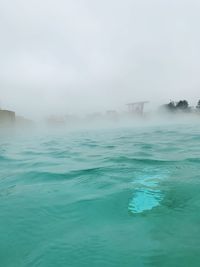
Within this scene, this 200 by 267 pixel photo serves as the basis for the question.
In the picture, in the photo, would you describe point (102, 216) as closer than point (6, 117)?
Yes

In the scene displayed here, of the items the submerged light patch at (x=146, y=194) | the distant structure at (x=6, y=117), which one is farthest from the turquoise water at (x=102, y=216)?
the distant structure at (x=6, y=117)

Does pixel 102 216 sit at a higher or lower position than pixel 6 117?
lower

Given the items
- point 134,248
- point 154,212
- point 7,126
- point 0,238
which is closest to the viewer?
point 134,248

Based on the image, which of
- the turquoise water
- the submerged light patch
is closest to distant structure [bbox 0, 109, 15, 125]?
the turquoise water

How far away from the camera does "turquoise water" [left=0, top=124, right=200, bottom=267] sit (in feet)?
6.53

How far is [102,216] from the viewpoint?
Result: 2.75 m

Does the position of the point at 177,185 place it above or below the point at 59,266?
above

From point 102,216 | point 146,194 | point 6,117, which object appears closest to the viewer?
point 102,216

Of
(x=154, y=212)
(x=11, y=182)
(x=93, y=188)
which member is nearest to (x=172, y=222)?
(x=154, y=212)

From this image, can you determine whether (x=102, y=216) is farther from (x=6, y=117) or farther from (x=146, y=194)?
(x=6, y=117)

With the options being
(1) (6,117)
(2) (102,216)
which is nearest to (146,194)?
(2) (102,216)

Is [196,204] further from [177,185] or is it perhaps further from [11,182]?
[11,182]

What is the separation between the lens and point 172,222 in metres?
2.46

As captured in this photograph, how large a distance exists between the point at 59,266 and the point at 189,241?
112cm
